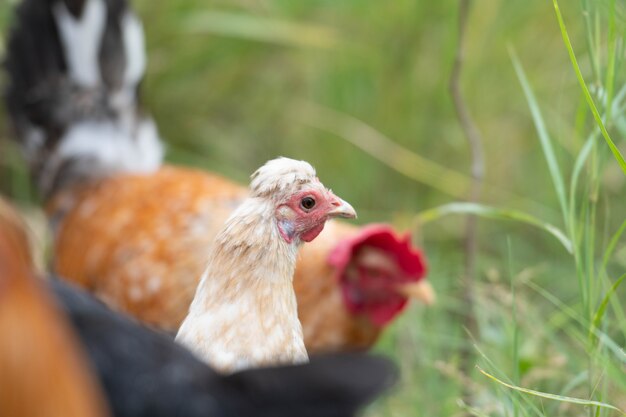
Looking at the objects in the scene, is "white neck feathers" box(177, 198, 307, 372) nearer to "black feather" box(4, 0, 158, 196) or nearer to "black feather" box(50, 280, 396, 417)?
"black feather" box(50, 280, 396, 417)

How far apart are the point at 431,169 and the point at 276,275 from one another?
2.25 m

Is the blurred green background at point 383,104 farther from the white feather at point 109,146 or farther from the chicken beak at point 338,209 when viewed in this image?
the chicken beak at point 338,209

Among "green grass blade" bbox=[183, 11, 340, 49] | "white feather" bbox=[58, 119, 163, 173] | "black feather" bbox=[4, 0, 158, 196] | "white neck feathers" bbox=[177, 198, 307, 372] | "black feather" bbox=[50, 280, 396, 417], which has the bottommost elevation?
"black feather" bbox=[50, 280, 396, 417]

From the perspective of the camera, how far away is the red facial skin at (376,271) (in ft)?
9.61

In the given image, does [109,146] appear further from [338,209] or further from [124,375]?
[124,375]

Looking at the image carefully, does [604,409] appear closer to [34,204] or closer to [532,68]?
[532,68]

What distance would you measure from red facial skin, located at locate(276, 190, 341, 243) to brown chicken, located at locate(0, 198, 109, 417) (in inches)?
29.6

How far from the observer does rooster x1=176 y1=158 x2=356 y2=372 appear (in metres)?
1.99

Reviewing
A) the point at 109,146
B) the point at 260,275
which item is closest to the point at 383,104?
the point at 109,146

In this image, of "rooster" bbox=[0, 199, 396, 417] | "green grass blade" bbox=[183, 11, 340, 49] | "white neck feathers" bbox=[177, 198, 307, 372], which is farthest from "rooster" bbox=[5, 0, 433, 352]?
"rooster" bbox=[0, 199, 396, 417]

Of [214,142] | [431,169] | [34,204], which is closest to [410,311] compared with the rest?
[431,169]

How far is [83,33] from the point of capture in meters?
3.85

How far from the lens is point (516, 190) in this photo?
448 cm

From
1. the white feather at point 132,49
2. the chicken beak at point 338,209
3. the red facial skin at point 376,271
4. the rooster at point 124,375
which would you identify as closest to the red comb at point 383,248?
the red facial skin at point 376,271
